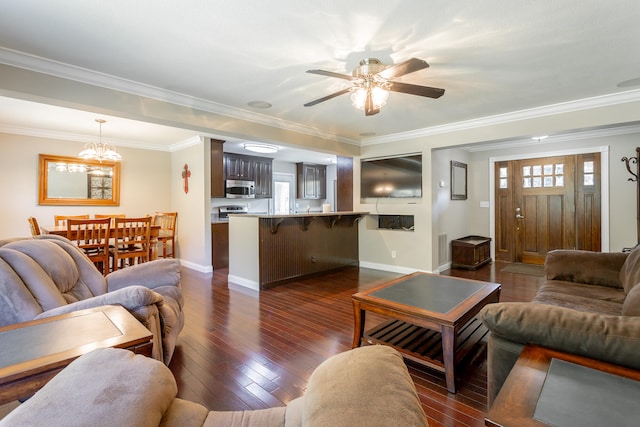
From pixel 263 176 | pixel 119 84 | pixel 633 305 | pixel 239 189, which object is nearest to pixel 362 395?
pixel 633 305

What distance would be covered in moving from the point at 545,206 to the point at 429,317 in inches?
197

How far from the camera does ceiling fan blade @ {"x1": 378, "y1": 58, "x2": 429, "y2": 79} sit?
208 centimetres

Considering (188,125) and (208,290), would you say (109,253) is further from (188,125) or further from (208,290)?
(188,125)

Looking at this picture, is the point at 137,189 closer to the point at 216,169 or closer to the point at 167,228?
the point at 167,228

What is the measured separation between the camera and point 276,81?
114 inches

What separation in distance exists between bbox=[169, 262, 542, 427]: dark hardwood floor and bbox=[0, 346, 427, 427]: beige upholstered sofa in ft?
3.71

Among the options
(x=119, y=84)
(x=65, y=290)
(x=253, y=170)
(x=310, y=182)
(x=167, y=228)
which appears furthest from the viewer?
(x=310, y=182)

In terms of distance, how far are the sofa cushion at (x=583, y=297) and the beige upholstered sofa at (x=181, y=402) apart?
2.04 m

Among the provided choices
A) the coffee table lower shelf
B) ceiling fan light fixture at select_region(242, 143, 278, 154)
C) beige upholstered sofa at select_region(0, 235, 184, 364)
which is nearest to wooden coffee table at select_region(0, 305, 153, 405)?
beige upholstered sofa at select_region(0, 235, 184, 364)

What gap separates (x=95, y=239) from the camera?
4.01 m

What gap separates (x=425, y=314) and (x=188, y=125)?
10.1 ft

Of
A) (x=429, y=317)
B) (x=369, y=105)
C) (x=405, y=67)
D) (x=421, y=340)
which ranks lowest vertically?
(x=421, y=340)

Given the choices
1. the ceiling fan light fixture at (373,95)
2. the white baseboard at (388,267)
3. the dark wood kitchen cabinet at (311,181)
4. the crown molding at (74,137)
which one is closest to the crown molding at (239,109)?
the crown molding at (74,137)

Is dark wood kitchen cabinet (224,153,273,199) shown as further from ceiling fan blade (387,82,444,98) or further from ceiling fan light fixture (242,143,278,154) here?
ceiling fan blade (387,82,444,98)
